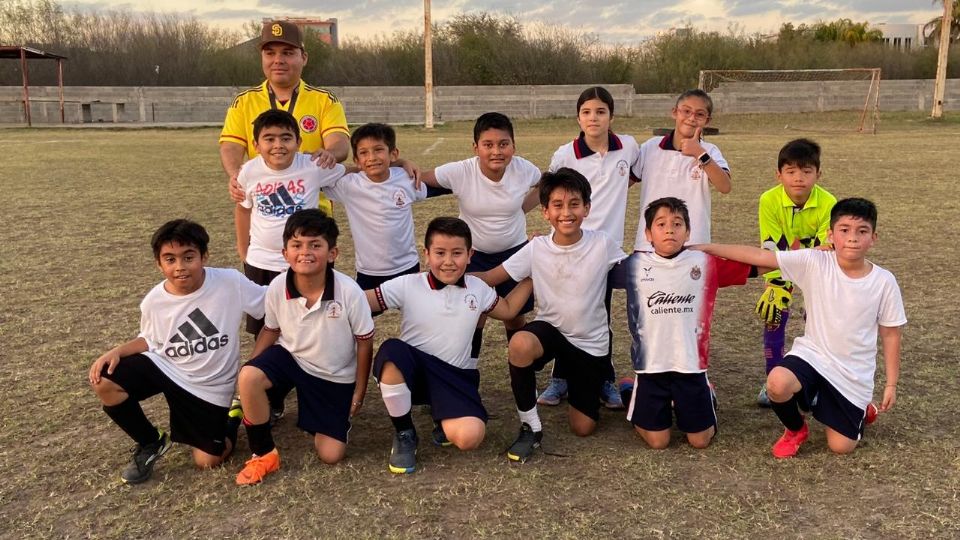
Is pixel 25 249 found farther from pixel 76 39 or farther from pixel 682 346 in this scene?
pixel 76 39

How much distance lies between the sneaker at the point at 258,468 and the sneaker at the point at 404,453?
0.46 metres

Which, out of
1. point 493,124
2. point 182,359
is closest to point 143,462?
point 182,359

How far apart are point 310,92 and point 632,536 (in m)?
2.68

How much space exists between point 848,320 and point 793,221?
0.76 meters

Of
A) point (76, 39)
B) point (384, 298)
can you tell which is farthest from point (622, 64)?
point (384, 298)

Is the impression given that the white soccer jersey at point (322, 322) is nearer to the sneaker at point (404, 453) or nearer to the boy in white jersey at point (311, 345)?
the boy in white jersey at point (311, 345)

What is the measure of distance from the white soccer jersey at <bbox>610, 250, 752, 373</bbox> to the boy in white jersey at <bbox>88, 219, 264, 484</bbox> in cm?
172

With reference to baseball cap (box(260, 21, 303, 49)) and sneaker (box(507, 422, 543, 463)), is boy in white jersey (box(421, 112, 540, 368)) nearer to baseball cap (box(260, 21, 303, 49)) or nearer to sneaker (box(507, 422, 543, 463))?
sneaker (box(507, 422, 543, 463))

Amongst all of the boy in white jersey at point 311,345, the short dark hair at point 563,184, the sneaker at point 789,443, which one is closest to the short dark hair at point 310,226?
the boy in white jersey at point 311,345

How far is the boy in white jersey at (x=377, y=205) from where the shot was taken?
388cm

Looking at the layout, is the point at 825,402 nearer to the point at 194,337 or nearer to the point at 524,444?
the point at 524,444

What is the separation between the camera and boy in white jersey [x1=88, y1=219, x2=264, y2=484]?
3070 mm

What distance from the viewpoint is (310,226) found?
10.3ft

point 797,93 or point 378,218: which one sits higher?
point 797,93
